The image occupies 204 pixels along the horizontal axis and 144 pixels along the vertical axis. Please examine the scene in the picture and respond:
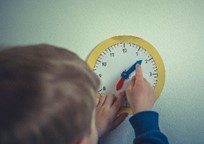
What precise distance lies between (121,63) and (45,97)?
0.94 ft

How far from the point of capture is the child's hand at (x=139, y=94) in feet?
2.31

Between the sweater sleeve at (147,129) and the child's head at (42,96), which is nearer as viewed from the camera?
the child's head at (42,96)

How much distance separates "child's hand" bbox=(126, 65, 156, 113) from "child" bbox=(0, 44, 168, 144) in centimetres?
17

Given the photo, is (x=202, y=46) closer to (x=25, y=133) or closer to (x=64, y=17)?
(x=64, y=17)

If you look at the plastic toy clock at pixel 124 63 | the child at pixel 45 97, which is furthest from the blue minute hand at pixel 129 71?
the child at pixel 45 97

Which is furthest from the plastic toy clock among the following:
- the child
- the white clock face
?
the child

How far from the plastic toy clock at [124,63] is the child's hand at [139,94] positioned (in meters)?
0.02

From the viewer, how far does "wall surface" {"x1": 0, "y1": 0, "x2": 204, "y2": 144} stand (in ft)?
2.40

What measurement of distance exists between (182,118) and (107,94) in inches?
6.6

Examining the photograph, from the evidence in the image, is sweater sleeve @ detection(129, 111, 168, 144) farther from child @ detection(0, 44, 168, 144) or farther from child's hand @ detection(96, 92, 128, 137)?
child @ detection(0, 44, 168, 144)

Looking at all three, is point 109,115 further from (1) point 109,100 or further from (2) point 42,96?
(2) point 42,96

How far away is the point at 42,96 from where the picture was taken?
1.54 feet

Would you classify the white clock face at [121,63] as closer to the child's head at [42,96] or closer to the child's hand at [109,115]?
the child's hand at [109,115]

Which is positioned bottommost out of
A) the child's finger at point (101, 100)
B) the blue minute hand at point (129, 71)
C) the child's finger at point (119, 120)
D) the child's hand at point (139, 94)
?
the child's finger at point (119, 120)
